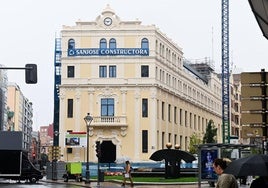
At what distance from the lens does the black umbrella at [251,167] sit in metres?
10.3

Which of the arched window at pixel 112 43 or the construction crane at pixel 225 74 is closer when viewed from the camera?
the arched window at pixel 112 43

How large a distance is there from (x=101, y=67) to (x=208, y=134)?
16688mm

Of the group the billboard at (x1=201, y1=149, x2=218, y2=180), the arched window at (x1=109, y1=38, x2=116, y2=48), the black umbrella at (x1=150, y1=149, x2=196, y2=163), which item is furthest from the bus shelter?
the arched window at (x1=109, y1=38, x2=116, y2=48)

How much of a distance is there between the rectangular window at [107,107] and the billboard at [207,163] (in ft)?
156

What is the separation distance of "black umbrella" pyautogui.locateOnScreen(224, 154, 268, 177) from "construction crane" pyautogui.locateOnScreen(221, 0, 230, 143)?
3650 inches

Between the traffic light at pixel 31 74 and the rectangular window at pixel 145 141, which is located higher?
the traffic light at pixel 31 74

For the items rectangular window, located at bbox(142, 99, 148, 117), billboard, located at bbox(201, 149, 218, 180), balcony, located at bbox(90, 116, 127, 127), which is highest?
rectangular window, located at bbox(142, 99, 148, 117)

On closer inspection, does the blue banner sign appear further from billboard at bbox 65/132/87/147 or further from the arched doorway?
the arched doorway

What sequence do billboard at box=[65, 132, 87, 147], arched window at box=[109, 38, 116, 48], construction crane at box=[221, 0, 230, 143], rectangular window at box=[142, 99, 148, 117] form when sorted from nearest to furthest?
billboard at box=[65, 132, 87, 147]
rectangular window at box=[142, 99, 148, 117]
arched window at box=[109, 38, 116, 48]
construction crane at box=[221, 0, 230, 143]

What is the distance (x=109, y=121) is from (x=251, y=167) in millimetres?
68462

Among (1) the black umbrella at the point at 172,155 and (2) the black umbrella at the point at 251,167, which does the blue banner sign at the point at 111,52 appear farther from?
(2) the black umbrella at the point at 251,167

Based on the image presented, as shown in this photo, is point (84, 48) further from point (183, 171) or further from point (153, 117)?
point (183, 171)

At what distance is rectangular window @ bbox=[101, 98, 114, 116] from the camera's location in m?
79.8

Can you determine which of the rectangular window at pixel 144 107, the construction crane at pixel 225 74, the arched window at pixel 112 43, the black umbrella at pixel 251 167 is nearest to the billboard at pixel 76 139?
the rectangular window at pixel 144 107
